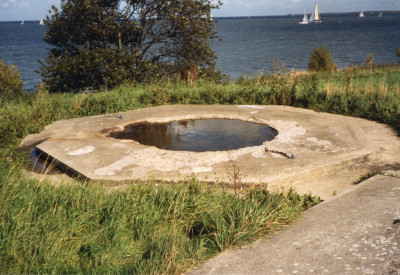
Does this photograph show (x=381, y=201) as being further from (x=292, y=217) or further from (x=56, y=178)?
(x=56, y=178)

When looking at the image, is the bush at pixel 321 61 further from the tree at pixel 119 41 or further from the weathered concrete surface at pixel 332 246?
the weathered concrete surface at pixel 332 246

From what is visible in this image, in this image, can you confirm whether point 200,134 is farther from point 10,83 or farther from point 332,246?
point 10,83

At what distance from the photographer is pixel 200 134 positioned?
7.25 meters

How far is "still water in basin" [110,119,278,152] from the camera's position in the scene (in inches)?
260

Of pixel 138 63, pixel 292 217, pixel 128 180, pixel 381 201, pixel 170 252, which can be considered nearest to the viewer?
pixel 170 252

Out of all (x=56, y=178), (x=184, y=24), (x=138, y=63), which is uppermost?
(x=184, y=24)

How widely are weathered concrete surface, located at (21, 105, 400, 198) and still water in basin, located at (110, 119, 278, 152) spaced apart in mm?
258

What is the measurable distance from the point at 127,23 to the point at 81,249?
1161 cm

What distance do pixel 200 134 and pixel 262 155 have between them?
1.67 meters

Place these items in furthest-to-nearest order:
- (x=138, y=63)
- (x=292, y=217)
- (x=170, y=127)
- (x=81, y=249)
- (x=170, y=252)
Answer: (x=138, y=63)
(x=170, y=127)
(x=292, y=217)
(x=81, y=249)
(x=170, y=252)

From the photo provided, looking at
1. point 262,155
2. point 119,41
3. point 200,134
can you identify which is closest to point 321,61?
point 119,41

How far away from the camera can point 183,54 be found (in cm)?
1450

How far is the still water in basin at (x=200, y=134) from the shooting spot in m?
6.61

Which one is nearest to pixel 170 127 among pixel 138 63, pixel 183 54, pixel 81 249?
pixel 81 249
